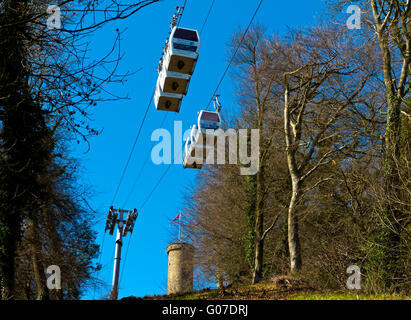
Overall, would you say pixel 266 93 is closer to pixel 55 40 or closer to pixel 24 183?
pixel 24 183

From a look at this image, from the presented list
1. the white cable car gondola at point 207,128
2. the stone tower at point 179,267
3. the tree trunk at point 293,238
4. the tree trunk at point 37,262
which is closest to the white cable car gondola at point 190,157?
the white cable car gondola at point 207,128

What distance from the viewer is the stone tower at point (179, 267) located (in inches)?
1040

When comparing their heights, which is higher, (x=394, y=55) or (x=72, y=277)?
(x=394, y=55)

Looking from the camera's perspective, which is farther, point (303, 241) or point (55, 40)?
point (303, 241)

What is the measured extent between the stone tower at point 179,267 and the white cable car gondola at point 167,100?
1107 cm

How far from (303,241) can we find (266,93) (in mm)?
6830

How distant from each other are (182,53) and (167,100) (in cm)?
193

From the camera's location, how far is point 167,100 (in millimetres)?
16953

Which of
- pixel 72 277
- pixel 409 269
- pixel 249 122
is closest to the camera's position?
pixel 409 269

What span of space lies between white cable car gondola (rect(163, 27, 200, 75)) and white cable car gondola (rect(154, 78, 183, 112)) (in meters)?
1.05

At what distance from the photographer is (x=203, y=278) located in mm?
24344

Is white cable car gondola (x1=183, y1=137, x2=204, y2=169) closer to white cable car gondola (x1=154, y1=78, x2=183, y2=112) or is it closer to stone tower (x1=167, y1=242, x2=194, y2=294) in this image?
white cable car gondola (x1=154, y1=78, x2=183, y2=112)
